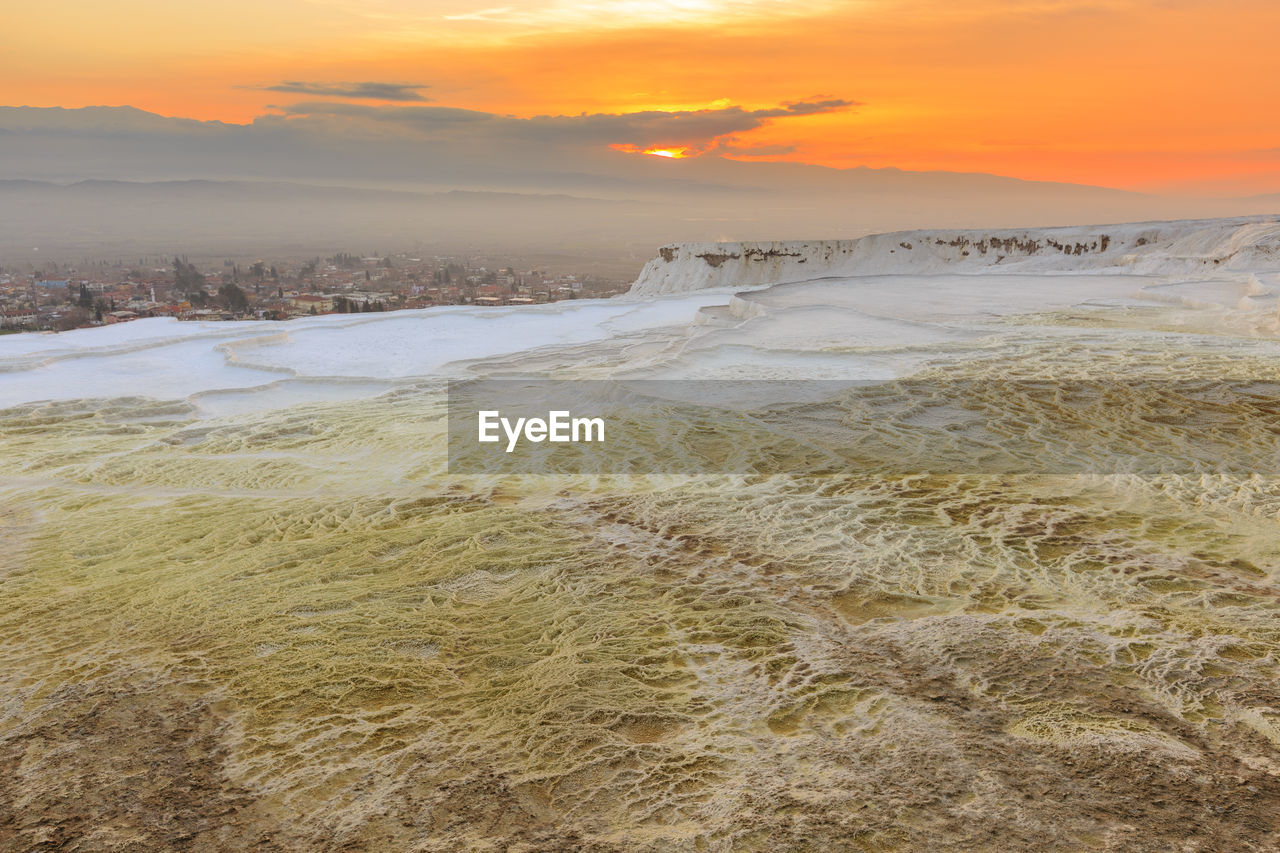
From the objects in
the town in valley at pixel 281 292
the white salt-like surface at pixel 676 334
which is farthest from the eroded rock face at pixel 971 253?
the town in valley at pixel 281 292

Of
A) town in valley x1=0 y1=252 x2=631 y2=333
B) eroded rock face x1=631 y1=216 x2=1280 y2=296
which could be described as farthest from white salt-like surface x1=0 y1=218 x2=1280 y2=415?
town in valley x1=0 y1=252 x2=631 y2=333

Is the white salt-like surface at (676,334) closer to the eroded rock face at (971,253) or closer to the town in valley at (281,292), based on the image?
the eroded rock face at (971,253)

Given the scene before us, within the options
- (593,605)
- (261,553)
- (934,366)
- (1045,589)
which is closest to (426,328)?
(934,366)

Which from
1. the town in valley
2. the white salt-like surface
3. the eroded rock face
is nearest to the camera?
the white salt-like surface

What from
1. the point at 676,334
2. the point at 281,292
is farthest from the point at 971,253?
the point at 281,292

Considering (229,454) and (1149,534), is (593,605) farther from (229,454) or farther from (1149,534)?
(229,454)

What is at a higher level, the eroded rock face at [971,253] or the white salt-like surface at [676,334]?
the eroded rock face at [971,253]

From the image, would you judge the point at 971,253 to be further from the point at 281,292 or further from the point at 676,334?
the point at 281,292

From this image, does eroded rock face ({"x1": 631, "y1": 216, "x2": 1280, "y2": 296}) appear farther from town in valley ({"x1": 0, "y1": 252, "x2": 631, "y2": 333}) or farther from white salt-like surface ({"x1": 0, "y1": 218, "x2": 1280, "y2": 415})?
town in valley ({"x1": 0, "y1": 252, "x2": 631, "y2": 333})

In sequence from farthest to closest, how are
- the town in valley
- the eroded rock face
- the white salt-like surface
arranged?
1. the eroded rock face
2. the town in valley
3. the white salt-like surface

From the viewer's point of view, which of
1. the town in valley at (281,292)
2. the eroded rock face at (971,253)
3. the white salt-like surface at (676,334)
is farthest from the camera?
the eroded rock face at (971,253)

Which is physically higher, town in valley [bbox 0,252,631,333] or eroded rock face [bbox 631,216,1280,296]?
eroded rock face [bbox 631,216,1280,296]
